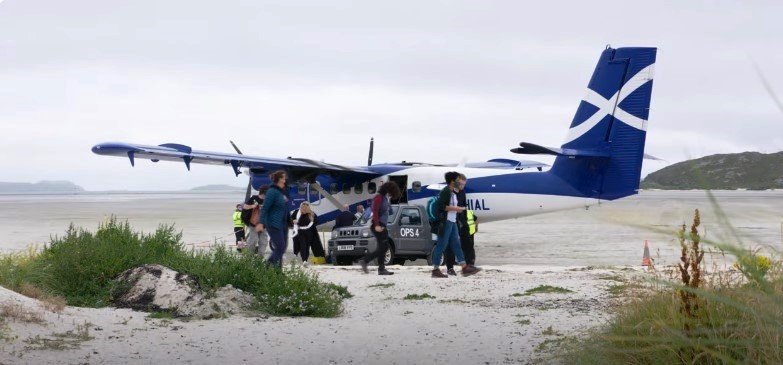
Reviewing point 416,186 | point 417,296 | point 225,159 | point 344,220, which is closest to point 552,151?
point 416,186

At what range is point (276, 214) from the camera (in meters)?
12.7

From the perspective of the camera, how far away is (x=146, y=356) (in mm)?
7605

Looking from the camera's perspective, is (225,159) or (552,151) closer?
(552,151)

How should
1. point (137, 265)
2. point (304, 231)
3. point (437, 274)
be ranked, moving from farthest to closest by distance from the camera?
point (304, 231)
point (437, 274)
point (137, 265)

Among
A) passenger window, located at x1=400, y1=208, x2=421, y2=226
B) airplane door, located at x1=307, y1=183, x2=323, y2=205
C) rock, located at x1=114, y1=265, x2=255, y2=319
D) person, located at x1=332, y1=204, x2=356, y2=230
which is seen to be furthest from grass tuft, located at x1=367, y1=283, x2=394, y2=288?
airplane door, located at x1=307, y1=183, x2=323, y2=205

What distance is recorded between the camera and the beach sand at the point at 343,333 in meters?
7.66

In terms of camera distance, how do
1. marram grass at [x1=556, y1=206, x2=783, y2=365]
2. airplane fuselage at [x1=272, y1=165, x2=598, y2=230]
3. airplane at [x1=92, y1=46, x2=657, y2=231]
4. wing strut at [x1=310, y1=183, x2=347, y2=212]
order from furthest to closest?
wing strut at [x1=310, y1=183, x2=347, y2=212]
airplane fuselage at [x1=272, y1=165, x2=598, y2=230]
airplane at [x1=92, y1=46, x2=657, y2=231]
marram grass at [x1=556, y1=206, x2=783, y2=365]

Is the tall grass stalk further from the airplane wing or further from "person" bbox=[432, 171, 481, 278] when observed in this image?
the airplane wing

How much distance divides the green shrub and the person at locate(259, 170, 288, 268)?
0.87 metres

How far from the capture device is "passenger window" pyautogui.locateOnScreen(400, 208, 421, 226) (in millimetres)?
19547

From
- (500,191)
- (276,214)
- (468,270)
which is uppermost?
(500,191)

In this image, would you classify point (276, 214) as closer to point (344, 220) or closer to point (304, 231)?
point (304, 231)

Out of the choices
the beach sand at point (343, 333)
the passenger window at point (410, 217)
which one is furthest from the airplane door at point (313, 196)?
the beach sand at point (343, 333)

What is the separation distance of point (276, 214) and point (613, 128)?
12.7 meters
